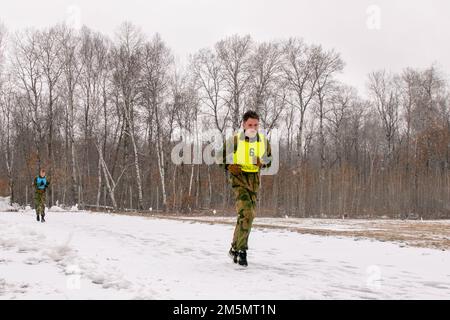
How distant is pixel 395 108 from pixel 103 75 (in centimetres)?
3655

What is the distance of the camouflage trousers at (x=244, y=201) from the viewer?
20.9ft

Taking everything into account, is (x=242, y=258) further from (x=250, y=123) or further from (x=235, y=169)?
(x=250, y=123)

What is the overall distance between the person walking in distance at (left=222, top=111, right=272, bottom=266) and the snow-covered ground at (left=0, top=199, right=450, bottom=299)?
0.45 m

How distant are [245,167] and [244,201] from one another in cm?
49

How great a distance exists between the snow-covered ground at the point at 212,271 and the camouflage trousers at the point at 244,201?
394 mm

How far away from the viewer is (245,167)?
640cm

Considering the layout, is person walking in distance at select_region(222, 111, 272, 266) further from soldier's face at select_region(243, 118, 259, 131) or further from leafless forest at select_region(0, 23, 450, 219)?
leafless forest at select_region(0, 23, 450, 219)

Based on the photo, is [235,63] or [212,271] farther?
[235,63]

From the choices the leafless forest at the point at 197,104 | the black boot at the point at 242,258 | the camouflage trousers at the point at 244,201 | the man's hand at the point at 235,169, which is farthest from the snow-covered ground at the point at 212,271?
the leafless forest at the point at 197,104

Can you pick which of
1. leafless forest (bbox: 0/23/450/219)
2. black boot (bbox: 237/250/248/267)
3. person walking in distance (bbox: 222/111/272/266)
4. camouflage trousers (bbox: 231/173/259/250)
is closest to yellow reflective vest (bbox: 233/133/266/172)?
person walking in distance (bbox: 222/111/272/266)

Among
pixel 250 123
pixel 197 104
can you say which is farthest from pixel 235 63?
pixel 250 123

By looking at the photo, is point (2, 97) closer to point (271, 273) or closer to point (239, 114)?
point (239, 114)

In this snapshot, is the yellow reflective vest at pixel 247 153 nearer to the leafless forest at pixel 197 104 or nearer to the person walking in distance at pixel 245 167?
the person walking in distance at pixel 245 167
